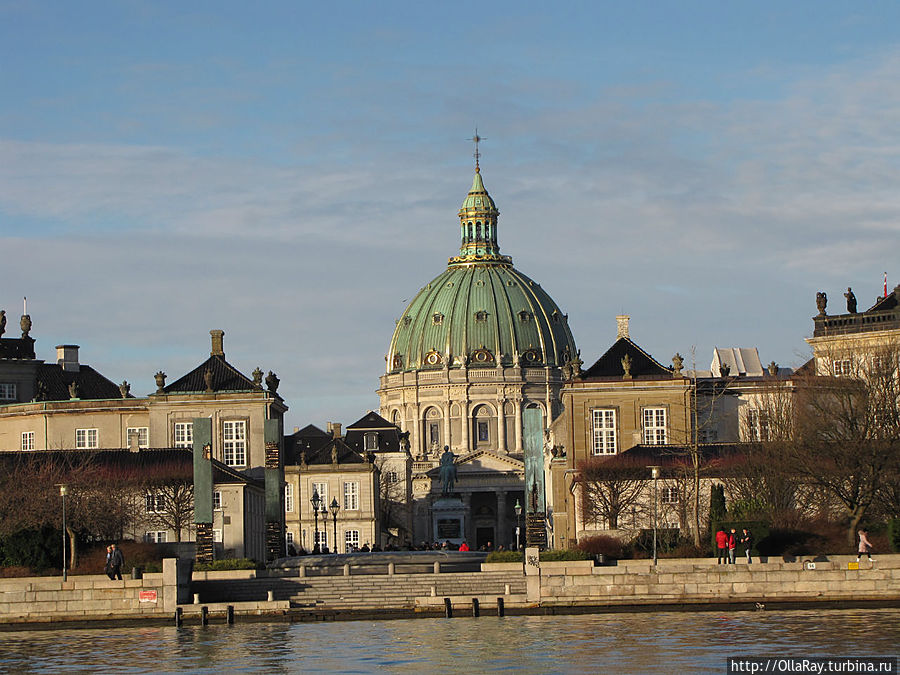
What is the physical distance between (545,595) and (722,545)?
676cm

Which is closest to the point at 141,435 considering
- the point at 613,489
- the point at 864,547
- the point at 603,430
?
the point at 603,430

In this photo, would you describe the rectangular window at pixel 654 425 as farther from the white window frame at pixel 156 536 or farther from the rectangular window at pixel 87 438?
the rectangular window at pixel 87 438

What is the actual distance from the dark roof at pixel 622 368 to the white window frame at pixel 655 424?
2016 millimetres

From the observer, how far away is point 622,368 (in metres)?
104

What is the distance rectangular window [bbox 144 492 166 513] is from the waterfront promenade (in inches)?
932

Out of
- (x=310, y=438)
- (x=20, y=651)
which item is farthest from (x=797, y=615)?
(x=310, y=438)

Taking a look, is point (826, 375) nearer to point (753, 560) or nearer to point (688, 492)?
point (688, 492)

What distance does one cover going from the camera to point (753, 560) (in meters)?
62.3

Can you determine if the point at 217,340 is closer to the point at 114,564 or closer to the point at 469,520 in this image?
the point at 114,564

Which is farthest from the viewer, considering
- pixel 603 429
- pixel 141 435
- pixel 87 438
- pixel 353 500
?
pixel 353 500

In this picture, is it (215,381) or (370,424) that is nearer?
(215,381)

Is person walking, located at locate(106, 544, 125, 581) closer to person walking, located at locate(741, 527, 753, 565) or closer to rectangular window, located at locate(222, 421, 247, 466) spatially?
person walking, located at locate(741, 527, 753, 565)

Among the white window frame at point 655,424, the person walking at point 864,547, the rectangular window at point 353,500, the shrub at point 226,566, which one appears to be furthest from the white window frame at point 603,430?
the person walking at point 864,547

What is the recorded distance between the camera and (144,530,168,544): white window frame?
89.7 m
